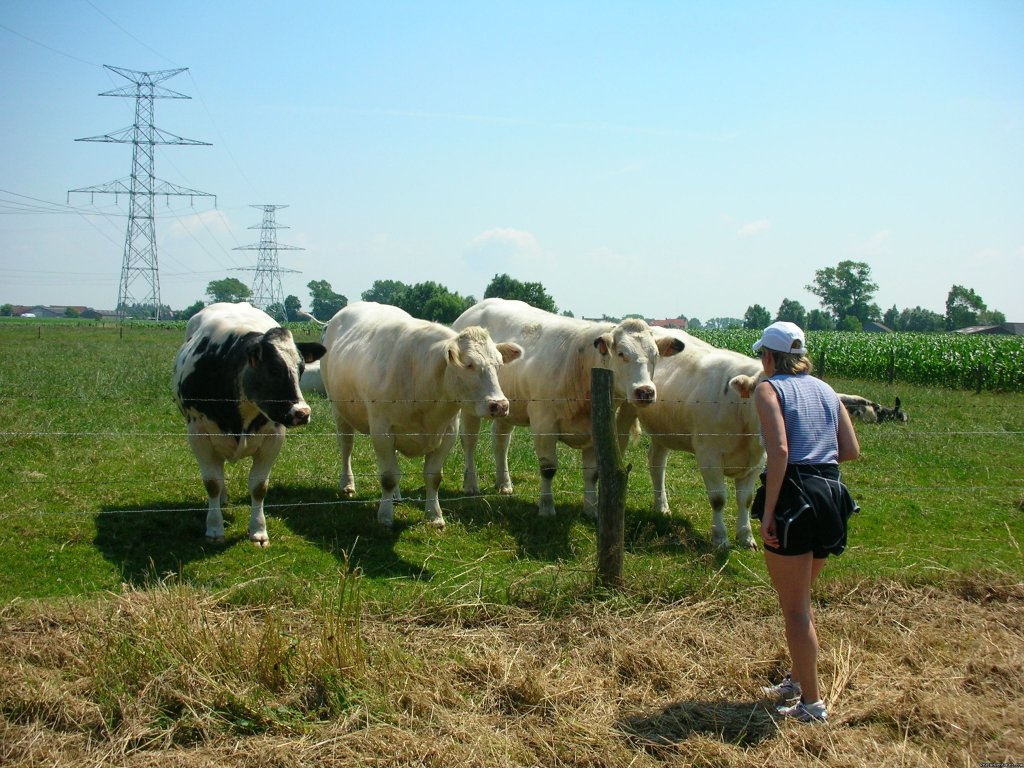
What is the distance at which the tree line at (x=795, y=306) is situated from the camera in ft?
191

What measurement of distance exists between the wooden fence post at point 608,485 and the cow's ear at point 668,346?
106 inches

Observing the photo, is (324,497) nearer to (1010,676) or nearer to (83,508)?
(83,508)

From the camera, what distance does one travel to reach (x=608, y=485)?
20.2 ft

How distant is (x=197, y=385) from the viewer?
807 cm

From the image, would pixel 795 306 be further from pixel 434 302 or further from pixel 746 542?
pixel 746 542

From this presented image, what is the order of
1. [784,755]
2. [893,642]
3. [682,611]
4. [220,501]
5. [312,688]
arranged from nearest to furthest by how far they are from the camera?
[784,755] → [312,688] → [893,642] → [682,611] → [220,501]

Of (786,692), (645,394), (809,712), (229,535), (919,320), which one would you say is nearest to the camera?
(809,712)

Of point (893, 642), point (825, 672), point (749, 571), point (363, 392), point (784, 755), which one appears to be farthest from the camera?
point (363, 392)

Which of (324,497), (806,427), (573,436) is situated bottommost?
(324,497)

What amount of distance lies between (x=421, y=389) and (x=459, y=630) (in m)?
3.25

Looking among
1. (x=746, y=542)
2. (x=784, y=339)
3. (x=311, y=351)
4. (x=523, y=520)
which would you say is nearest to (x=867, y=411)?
(x=746, y=542)

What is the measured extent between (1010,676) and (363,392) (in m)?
6.36

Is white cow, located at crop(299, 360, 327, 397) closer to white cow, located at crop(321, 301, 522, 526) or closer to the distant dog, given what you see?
white cow, located at crop(321, 301, 522, 526)

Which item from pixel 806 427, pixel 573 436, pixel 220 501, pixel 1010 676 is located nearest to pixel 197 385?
pixel 220 501
